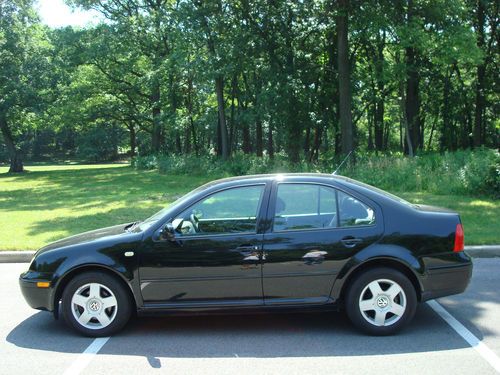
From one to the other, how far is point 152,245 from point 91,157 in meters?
71.1

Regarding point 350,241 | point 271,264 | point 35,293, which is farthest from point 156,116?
point 350,241

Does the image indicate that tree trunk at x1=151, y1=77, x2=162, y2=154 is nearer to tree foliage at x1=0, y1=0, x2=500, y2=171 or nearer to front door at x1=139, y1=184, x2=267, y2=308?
tree foliage at x1=0, y1=0, x2=500, y2=171

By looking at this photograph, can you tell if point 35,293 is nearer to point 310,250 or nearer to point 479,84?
point 310,250

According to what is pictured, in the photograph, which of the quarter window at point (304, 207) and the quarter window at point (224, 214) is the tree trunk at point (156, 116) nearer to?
the quarter window at point (224, 214)

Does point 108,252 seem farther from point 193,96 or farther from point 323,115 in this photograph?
point 193,96

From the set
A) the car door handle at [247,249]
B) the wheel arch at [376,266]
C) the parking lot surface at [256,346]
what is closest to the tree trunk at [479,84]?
the parking lot surface at [256,346]

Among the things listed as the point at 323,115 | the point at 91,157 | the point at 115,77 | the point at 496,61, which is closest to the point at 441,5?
the point at 323,115

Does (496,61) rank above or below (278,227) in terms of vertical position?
above

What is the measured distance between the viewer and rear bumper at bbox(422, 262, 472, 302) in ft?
16.3

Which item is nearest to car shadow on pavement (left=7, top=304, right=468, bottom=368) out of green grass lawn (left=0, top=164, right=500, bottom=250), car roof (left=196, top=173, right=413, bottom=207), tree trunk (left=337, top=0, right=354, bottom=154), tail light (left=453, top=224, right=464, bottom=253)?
tail light (left=453, top=224, right=464, bottom=253)

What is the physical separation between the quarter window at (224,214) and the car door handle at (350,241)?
2.87 ft

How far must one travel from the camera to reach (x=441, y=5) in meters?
22.5

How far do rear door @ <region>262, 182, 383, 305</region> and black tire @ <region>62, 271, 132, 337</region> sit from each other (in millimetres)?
1429

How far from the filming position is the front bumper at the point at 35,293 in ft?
16.7
